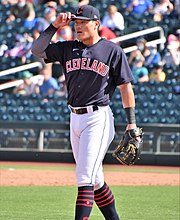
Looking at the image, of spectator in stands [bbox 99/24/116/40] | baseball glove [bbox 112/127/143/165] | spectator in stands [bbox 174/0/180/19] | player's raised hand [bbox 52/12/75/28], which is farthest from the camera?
spectator in stands [bbox 174/0/180/19]

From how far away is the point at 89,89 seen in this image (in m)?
5.42

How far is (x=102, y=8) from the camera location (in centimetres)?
1705

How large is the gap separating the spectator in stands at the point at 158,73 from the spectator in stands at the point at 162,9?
1.46m

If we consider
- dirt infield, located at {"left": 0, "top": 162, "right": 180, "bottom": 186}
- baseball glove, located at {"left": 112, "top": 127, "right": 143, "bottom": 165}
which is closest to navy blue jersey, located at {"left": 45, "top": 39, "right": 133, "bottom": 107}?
baseball glove, located at {"left": 112, "top": 127, "right": 143, "bottom": 165}

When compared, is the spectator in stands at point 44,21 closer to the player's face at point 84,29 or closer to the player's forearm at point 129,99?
the player's face at point 84,29

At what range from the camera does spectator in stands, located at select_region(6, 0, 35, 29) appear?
56.6 feet

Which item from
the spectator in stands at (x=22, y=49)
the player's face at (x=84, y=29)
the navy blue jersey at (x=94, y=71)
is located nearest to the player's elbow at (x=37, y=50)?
the navy blue jersey at (x=94, y=71)

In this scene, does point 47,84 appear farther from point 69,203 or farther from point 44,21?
point 69,203

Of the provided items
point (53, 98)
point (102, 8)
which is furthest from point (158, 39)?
point (53, 98)

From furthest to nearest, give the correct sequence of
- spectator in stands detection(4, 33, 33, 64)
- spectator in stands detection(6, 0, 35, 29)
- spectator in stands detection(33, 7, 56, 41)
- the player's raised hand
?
spectator in stands detection(6, 0, 35, 29), spectator in stands detection(4, 33, 33, 64), spectator in stands detection(33, 7, 56, 41), the player's raised hand

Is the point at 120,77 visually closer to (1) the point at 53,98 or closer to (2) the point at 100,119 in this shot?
(2) the point at 100,119

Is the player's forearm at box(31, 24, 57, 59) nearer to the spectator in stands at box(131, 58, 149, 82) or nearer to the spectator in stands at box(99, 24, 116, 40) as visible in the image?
the spectator in stands at box(131, 58, 149, 82)

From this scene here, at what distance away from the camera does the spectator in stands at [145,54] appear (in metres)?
15.5

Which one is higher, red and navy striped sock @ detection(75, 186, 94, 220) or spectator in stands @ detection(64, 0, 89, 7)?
spectator in stands @ detection(64, 0, 89, 7)
